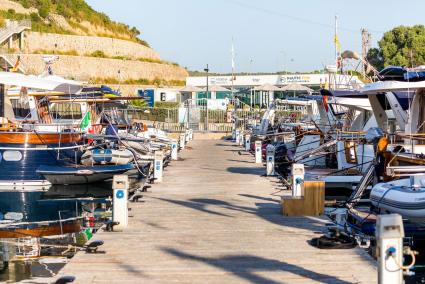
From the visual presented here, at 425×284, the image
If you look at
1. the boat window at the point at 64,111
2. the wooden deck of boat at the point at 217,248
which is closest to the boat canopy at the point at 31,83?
the wooden deck of boat at the point at 217,248

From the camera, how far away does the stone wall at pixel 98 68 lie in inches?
2625

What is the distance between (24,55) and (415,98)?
50.8 metres

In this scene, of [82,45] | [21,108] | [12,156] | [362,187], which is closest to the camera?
[362,187]

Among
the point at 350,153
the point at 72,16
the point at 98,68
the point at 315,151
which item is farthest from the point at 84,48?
the point at 350,153

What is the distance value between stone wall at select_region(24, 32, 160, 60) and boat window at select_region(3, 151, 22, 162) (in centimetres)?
4622

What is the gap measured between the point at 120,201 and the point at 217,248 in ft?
8.03

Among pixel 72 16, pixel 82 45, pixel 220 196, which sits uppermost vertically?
pixel 72 16

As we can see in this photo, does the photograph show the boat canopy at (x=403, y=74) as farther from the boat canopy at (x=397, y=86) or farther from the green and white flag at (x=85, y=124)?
the green and white flag at (x=85, y=124)

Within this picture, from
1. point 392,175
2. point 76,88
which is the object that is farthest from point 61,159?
point 392,175

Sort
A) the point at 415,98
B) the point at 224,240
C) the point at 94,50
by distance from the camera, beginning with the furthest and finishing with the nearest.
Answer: the point at 94,50
the point at 415,98
the point at 224,240

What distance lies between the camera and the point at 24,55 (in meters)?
65.6

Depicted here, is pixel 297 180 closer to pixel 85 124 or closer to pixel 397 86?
pixel 397 86

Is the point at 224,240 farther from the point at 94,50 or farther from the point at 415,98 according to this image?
the point at 94,50

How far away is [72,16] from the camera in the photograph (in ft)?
272
